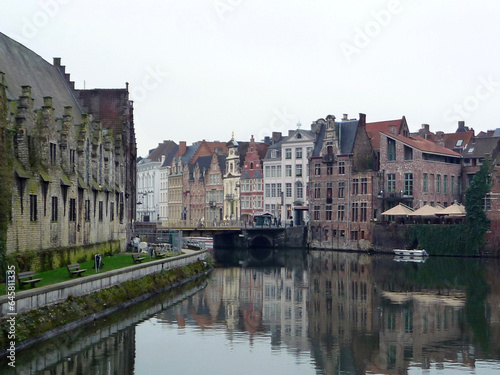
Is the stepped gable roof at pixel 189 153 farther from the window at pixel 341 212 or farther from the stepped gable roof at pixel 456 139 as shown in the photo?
the stepped gable roof at pixel 456 139

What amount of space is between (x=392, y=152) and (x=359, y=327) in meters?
51.0

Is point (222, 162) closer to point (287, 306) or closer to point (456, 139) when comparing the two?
point (456, 139)

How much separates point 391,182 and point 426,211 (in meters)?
7.00

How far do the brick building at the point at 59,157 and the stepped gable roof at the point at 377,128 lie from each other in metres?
33.3

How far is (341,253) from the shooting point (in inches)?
3209

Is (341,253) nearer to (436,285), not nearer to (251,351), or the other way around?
(436,285)

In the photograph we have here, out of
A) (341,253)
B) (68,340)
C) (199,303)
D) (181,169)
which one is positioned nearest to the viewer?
(68,340)

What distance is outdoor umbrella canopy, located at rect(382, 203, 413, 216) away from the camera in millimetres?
77675

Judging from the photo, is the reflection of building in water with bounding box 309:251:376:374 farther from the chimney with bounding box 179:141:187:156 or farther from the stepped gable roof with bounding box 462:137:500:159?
the chimney with bounding box 179:141:187:156

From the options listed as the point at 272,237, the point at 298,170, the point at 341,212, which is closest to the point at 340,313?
the point at 341,212

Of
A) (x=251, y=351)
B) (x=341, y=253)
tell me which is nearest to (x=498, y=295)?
(x=251, y=351)

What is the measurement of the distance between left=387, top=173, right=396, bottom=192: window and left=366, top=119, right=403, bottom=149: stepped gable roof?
5561 millimetres

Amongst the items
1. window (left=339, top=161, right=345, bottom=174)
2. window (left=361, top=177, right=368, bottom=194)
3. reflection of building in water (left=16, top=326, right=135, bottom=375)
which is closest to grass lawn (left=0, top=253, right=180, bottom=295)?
reflection of building in water (left=16, top=326, right=135, bottom=375)

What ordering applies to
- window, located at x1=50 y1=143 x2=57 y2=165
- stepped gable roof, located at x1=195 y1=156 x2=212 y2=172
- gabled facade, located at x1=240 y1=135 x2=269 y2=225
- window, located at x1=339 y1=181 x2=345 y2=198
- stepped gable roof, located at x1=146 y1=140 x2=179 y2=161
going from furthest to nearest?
stepped gable roof, located at x1=146 y1=140 x2=179 y2=161
stepped gable roof, located at x1=195 y1=156 x2=212 y2=172
gabled facade, located at x1=240 y1=135 x2=269 y2=225
window, located at x1=339 y1=181 x2=345 y2=198
window, located at x1=50 y1=143 x2=57 y2=165
